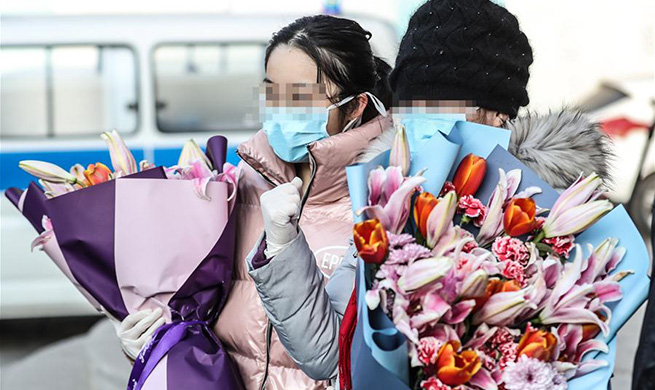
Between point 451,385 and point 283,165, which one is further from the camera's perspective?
point 283,165

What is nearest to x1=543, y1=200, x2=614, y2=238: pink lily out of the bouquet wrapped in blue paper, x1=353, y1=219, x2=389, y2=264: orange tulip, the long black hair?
the bouquet wrapped in blue paper

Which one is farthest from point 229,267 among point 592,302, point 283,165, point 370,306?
point 592,302

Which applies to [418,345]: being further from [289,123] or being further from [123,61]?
[123,61]

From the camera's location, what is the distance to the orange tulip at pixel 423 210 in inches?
55.3

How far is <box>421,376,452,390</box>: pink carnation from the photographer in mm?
1305

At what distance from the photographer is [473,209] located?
1487 mm

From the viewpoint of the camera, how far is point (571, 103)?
1904 mm

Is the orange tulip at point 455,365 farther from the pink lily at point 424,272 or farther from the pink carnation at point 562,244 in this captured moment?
the pink carnation at point 562,244

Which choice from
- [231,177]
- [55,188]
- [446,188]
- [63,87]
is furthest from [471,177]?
[63,87]

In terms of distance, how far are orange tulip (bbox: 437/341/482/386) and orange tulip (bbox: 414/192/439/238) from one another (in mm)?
206

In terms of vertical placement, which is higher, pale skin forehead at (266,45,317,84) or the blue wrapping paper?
pale skin forehead at (266,45,317,84)

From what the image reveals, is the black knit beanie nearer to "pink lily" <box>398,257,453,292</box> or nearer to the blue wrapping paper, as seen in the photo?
the blue wrapping paper

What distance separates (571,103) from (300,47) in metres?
0.71

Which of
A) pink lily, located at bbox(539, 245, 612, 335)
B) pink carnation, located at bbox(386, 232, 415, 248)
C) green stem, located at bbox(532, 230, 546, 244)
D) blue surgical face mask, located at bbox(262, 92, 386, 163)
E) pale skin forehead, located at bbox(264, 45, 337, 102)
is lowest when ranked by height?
pink lily, located at bbox(539, 245, 612, 335)
